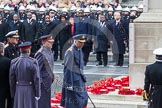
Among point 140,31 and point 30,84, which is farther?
point 140,31

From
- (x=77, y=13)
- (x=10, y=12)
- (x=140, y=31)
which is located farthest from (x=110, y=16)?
(x=140, y=31)

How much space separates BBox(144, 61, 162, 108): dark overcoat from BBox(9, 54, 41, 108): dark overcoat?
1.97 metres

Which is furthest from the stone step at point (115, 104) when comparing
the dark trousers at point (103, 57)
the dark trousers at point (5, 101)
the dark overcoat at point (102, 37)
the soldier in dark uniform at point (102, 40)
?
the dark overcoat at point (102, 37)

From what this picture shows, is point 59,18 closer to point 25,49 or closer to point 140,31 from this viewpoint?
point 140,31

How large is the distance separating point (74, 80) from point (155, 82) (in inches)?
94.3

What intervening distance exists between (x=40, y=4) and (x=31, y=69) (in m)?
19.1

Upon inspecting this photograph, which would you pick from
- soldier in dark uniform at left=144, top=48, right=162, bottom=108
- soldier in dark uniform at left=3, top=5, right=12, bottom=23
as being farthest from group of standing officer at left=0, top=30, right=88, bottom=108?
soldier in dark uniform at left=3, top=5, right=12, bottom=23

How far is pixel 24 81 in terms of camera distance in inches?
515

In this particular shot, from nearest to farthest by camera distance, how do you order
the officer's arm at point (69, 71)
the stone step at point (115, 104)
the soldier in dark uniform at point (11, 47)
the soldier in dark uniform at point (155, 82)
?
the soldier in dark uniform at point (155, 82) → the soldier in dark uniform at point (11, 47) → the officer's arm at point (69, 71) → the stone step at point (115, 104)

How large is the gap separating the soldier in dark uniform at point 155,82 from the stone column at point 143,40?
379 centimetres

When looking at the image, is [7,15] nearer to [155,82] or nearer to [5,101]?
[5,101]

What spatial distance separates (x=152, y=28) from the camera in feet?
54.0

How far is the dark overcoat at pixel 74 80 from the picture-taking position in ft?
47.0

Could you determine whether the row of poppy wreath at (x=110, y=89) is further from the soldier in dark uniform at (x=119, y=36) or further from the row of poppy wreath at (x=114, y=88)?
the soldier in dark uniform at (x=119, y=36)
